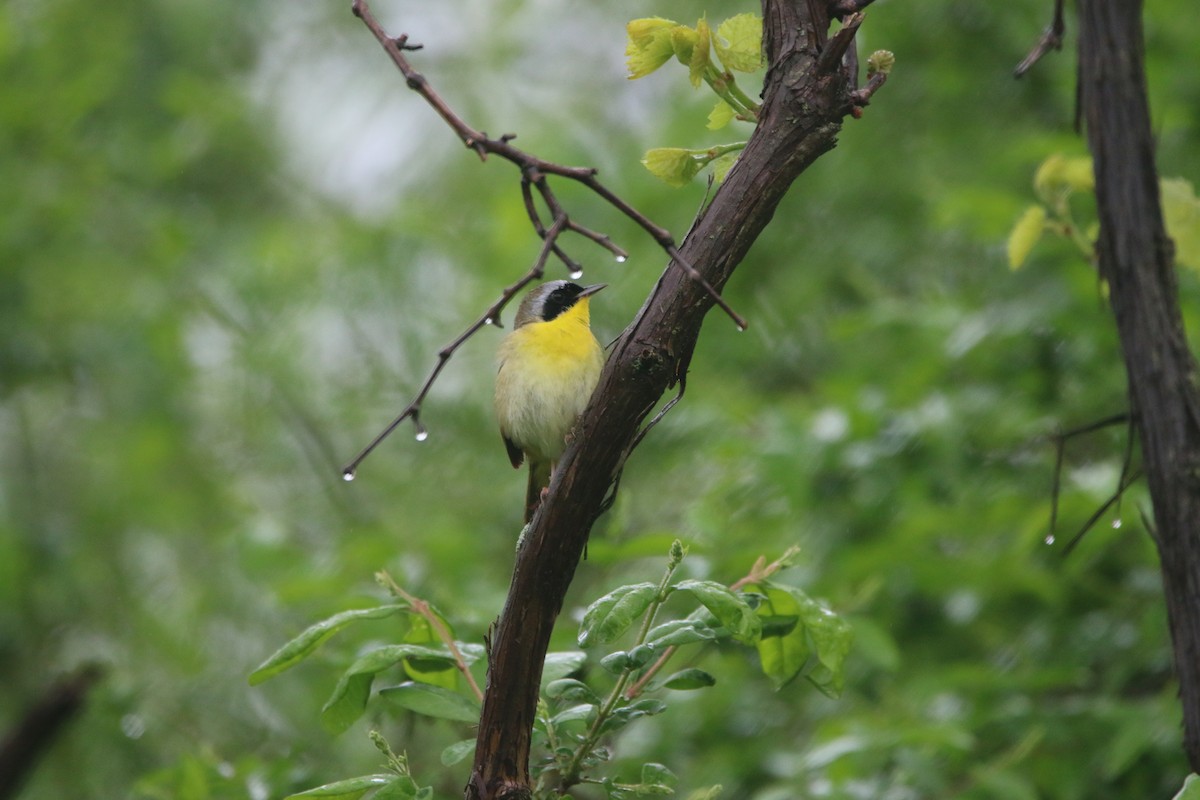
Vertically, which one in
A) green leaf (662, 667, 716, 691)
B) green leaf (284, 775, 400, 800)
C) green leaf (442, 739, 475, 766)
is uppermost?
green leaf (662, 667, 716, 691)

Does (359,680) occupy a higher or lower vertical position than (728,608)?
higher

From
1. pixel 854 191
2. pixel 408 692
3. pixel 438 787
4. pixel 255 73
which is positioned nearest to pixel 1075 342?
pixel 854 191

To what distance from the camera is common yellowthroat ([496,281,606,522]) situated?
143 inches

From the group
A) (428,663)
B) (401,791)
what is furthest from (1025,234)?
(401,791)

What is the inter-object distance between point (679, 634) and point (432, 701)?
485 mm

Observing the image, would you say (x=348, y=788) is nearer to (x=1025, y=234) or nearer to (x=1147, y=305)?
(x=1147, y=305)

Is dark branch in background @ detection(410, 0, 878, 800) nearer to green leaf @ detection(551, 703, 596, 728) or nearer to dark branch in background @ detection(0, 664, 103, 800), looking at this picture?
green leaf @ detection(551, 703, 596, 728)

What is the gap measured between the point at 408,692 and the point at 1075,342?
295 centimetres

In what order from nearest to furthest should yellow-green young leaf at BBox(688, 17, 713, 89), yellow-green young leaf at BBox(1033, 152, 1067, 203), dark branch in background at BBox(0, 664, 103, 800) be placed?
yellow-green young leaf at BBox(688, 17, 713, 89), yellow-green young leaf at BBox(1033, 152, 1067, 203), dark branch in background at BBox(0, 664, 103, 800)

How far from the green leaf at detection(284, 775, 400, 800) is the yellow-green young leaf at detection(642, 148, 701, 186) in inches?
43.5

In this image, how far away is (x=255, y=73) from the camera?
9.86 meters

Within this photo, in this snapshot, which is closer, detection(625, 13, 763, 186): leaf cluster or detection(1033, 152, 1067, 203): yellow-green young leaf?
detection(625, 13, 763, 186): leaf cluster

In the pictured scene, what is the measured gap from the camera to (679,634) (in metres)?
2.17

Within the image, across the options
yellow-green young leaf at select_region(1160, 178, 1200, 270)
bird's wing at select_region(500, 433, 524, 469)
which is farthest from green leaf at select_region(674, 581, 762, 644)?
bird's wing at select_region(500, 433, 524, 469)
